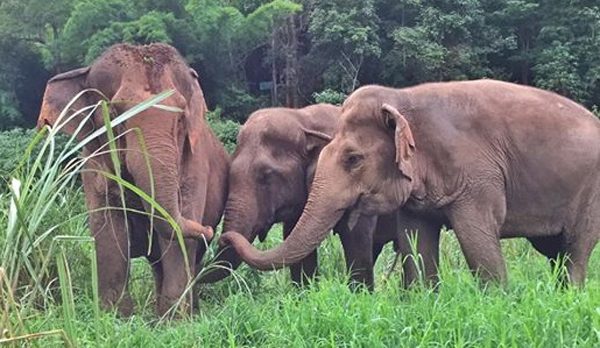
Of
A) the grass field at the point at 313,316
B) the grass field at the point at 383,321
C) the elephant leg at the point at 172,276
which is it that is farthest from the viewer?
the elephant leg at the point at 172,276

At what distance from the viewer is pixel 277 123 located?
5.57 m

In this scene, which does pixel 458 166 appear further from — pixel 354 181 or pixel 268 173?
pixel 268 173

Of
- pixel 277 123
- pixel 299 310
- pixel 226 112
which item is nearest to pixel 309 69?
pixel 226 112

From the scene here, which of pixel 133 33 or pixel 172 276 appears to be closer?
pixel 172 276

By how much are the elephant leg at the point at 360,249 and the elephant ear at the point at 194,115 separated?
1115mm

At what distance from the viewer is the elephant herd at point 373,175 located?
4660 millimetres

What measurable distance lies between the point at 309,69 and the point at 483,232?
1824cm

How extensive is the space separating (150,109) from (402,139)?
1186 mm

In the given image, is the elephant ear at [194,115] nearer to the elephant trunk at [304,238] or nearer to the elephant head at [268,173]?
the elephant head at [268,173]

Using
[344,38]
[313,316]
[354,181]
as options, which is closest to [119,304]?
[354,181]

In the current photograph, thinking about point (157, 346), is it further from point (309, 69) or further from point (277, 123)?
point (309, 69)

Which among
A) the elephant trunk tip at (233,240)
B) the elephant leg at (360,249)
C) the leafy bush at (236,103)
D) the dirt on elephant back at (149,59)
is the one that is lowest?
the leafy bush at (236,103)

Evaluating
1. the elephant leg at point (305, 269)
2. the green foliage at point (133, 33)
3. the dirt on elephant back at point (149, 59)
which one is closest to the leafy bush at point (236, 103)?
Answer: the green foliage at point (133, 33)

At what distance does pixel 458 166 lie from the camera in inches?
187
